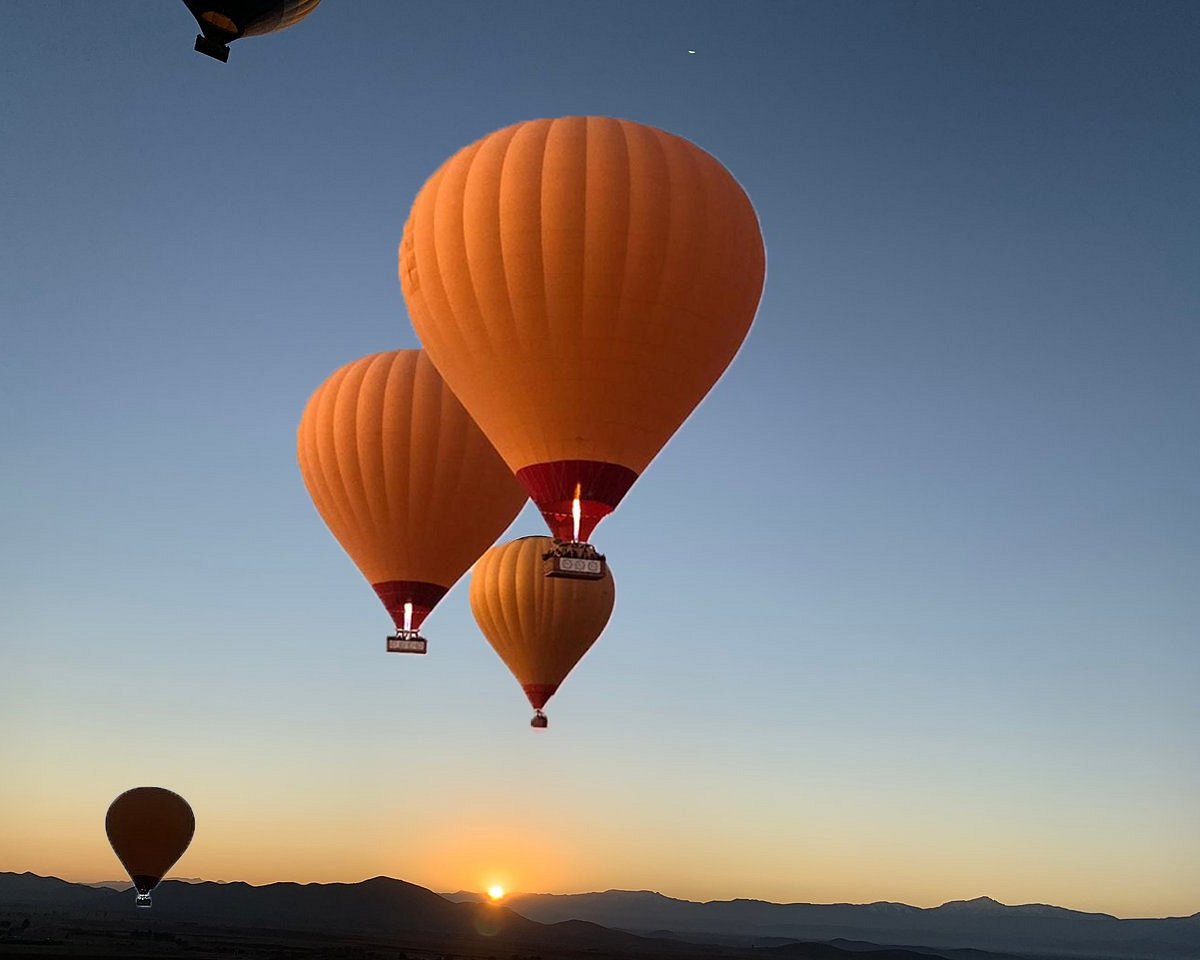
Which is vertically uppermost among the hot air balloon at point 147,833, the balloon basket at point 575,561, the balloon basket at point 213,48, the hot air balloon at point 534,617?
the balloon basket at point 213,48

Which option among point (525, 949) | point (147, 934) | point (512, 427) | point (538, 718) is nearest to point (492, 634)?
point (538, 718)

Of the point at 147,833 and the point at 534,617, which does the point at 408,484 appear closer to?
the point at 534,617

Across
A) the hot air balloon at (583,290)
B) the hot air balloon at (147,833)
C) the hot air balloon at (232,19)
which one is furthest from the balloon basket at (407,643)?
the hot air balloon at (147,833)

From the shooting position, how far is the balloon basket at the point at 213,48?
70.1 feet

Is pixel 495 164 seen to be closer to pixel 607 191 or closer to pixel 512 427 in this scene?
pixel 607 191

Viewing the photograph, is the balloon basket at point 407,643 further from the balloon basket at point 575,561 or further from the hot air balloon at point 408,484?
the balloon basket at point 575,561

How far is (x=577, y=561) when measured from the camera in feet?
77.8

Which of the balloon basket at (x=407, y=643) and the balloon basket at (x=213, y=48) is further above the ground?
the balloon basket at (x=213, y=48)

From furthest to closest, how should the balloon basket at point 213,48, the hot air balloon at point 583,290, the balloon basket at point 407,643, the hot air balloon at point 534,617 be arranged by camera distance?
the hot air balloon at point 534,617 → the balloon basket at point 407,643 → the hot air balloon at point 583,290 → the balloon basket at point 213,48

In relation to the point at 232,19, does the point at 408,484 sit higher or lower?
lower

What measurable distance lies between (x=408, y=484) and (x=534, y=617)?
10771 millimetres

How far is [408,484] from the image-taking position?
109ft

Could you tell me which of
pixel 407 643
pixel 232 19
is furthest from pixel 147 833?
pixel 232 19

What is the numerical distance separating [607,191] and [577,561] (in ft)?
23.2
